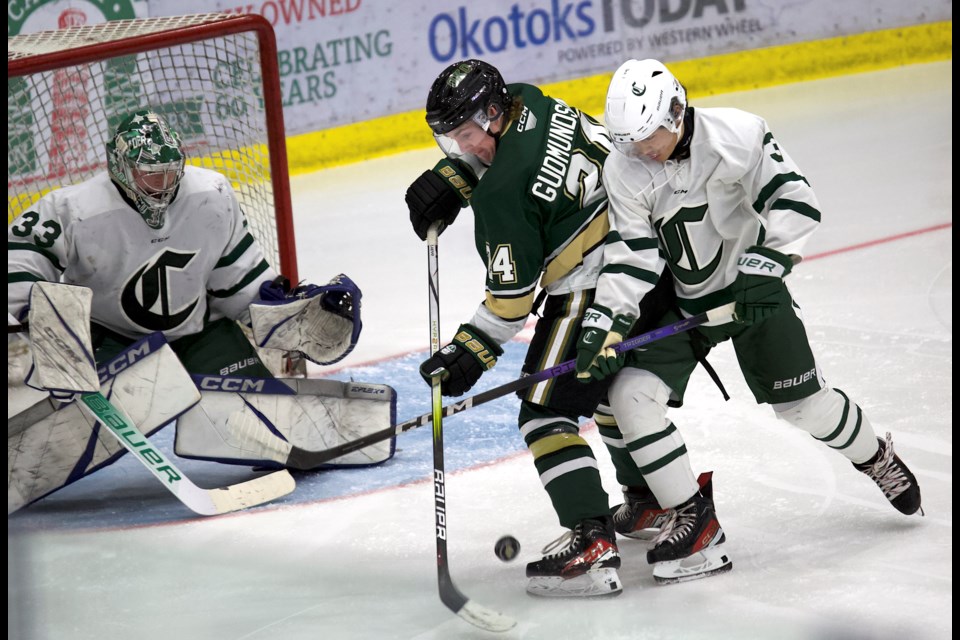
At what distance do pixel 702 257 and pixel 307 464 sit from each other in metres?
0.97

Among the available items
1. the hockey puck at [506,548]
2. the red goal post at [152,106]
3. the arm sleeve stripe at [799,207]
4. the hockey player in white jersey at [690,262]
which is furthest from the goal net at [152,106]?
the arm sleeve stripe at [799,207]

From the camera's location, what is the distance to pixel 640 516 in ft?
9.82

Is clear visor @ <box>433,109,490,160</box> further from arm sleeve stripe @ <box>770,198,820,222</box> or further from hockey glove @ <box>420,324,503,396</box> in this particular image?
arm sleeve stripe @ <box>770,198,820,222</box>

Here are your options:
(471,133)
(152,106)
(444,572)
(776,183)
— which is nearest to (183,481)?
(444,572)

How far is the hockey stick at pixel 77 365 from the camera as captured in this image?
121 inches

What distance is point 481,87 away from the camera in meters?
2.65

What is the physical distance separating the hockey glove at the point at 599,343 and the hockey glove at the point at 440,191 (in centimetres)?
49

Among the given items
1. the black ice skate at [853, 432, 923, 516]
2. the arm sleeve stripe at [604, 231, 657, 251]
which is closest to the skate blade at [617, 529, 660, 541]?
the black ice skate at [853, 432, 923, 516]

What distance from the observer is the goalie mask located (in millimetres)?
3195

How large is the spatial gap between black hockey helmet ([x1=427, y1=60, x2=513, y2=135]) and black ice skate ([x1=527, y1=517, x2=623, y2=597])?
835 mm

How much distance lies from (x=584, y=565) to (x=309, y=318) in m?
1.22

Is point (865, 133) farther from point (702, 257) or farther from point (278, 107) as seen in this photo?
point (702, 257)

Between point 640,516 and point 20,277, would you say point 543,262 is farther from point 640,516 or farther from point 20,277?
point 20,277

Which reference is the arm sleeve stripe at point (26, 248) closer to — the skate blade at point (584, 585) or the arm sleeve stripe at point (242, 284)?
the arm sleeve stripe at point (242, 284)
